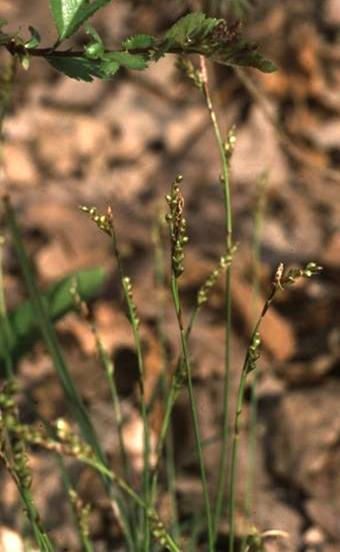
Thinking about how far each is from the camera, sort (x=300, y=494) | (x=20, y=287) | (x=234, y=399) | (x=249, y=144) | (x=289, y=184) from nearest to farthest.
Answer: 1. (x=300, y=494)
2. (x=234, y=399)
3. (x=20, y=287)
4. (x=289, y=184)
5. (x=249, y=144)

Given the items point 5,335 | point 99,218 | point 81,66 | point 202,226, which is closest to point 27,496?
point 99,218

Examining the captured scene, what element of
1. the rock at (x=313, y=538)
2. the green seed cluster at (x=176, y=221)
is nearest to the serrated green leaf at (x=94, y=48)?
the green seed cluster at (x=176, y=221)

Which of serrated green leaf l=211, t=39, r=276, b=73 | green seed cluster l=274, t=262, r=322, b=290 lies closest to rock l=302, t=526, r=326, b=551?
green seed cluster l=274, t=262, r=322, b=290

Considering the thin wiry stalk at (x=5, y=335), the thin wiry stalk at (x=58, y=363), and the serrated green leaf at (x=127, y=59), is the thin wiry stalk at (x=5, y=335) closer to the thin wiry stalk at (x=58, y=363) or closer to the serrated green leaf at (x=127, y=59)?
the thin wiry stalk at (x=58, y=363)

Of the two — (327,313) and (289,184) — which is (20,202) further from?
(327,313)

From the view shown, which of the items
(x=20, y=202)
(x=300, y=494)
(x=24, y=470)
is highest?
(x=20, y=202)

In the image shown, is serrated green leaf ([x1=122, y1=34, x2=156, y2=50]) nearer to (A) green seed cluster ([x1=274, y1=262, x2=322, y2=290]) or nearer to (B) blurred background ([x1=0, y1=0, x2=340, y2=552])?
(A) green seed cluster ([x1=274, y1=262, x2=322, y2=290])

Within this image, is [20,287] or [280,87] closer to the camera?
[20,287]

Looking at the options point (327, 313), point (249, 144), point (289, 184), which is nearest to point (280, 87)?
point (249, 144)
